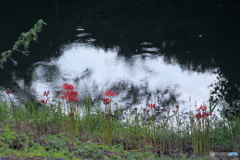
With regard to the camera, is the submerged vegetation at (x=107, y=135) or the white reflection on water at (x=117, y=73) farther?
the white reflection on water at (x=117, y=73)

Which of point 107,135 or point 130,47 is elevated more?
point 130,47

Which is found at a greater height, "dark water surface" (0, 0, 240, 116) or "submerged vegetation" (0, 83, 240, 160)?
"dark water surface" (0, 0, 240, 116)

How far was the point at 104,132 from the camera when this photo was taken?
3.47 m

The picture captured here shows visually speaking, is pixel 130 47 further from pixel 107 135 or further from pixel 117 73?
pixel 107 135

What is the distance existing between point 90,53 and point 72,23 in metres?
2.23

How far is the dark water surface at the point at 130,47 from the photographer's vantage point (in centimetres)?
597

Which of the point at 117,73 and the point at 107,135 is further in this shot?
the point at 117,73

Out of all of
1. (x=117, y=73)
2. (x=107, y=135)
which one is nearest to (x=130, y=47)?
(x=117, y=73)

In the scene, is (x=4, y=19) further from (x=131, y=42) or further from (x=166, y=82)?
(x=166, y=82)

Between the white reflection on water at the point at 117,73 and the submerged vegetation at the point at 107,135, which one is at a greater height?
the white reflection on water at the point at 117,73

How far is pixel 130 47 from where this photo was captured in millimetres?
7891

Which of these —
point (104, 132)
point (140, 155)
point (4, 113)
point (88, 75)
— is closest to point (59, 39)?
point (88, 75)

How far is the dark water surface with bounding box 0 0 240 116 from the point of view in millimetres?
5973

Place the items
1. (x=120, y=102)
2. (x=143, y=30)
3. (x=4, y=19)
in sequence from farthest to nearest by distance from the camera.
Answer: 1. (x=4, y=19)
2. (x=143, y=30)
3. (x=120, y=102)
